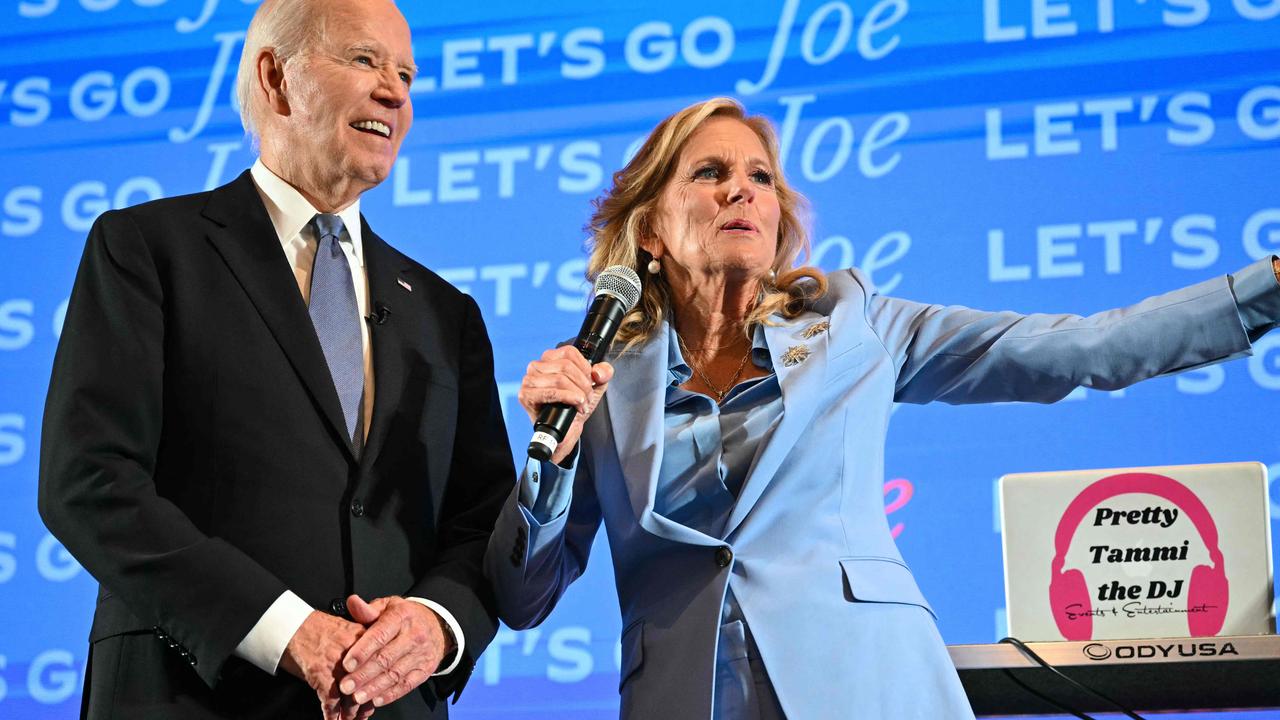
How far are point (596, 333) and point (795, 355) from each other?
1.25 ft

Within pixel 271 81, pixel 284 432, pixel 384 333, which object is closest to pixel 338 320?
pixel 384 333

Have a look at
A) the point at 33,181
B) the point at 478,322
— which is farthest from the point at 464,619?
the point at 33,181

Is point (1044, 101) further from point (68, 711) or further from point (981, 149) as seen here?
point (68, 711)

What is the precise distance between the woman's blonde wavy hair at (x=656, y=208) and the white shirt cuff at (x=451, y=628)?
696 millimetres

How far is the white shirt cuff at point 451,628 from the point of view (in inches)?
85.4

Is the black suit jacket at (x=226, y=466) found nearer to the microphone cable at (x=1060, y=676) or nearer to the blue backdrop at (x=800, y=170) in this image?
the microphone cable at (x=1060, y=676)

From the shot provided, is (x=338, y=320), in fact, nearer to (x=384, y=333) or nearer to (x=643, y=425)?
(x=384, y=333)

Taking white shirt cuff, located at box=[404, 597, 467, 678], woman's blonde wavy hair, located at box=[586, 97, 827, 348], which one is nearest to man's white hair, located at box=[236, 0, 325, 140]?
woman's blonde wavy hair, located at box=[586, 97, 827, 348]

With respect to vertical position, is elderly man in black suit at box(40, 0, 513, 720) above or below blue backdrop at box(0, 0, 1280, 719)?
below

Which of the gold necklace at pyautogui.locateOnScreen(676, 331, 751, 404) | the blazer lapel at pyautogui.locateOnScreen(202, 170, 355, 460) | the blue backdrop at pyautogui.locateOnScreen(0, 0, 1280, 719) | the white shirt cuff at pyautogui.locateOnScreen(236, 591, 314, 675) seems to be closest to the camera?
the white shirt cuff at pyautogui.locateOnScreen(236, 591, 314, 675)

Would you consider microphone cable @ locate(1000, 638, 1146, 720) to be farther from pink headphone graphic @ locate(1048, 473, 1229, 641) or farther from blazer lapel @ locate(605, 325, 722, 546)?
blazer lapel @ locate(605, 325, 722, 546)

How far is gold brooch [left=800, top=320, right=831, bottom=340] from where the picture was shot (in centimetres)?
240

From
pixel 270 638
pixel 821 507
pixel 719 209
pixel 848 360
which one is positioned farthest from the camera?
pixel 719 209

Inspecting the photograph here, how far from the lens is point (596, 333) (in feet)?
7.09
